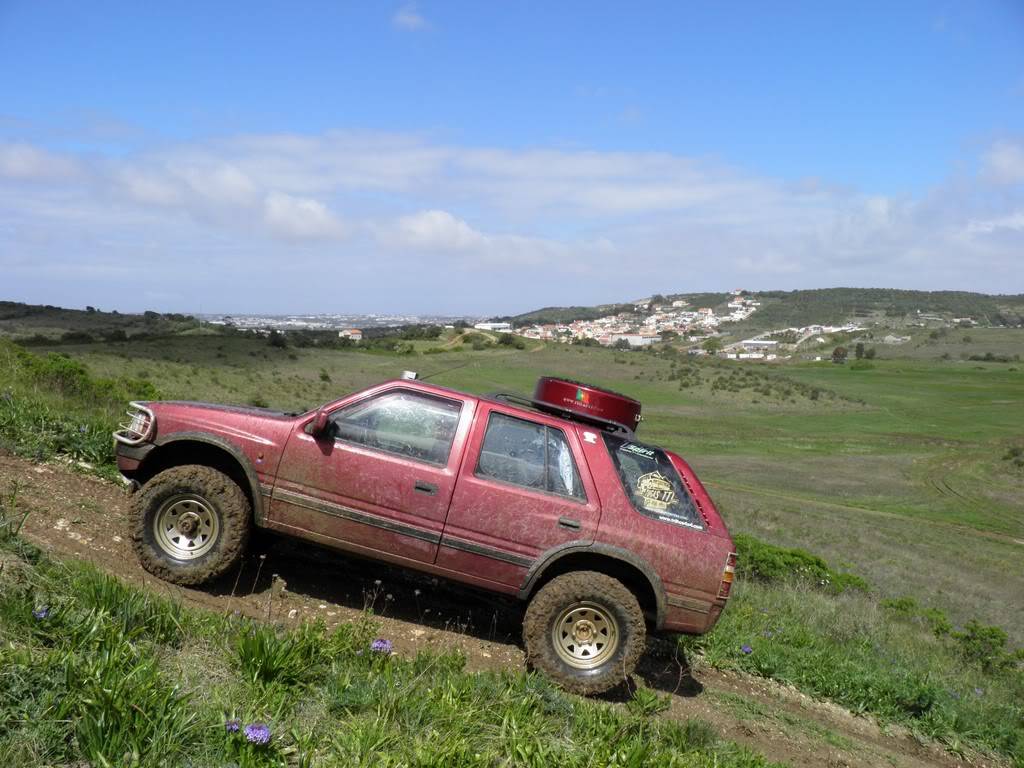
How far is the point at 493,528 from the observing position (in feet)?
18.2

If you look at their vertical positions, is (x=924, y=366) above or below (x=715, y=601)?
above

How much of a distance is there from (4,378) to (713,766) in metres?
9.87

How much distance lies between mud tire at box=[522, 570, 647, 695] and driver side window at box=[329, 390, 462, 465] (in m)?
1.22

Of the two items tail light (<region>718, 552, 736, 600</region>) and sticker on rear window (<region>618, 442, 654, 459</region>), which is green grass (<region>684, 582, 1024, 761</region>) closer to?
tail light (<region>718, 552, 736, 600</region>)

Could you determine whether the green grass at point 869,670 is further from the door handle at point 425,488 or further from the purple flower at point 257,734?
the purple flower at point 257,734

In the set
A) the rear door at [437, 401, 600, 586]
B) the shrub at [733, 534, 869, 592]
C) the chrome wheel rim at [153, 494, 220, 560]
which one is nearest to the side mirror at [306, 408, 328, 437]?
the chrome wheel rim at [153, 494, 220, 560]

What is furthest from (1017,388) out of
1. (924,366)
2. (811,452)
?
(811,452)

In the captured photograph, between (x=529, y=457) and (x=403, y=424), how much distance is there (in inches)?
37.3

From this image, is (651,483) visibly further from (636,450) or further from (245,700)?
(245,700)

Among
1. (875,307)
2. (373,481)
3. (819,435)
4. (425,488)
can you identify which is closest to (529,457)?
(425,488)

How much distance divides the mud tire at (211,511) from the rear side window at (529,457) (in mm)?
1758

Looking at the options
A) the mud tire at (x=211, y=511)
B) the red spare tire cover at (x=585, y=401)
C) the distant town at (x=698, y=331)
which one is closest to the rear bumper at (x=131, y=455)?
the mud tire at (x=211, y=511)

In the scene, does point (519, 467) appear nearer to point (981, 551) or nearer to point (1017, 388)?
point (981, 551)

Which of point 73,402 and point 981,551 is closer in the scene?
point 73,402
